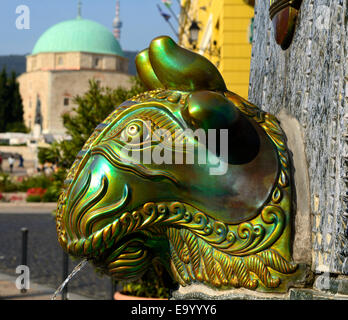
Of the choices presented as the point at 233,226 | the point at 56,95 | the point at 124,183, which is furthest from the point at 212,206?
the point at 56,95

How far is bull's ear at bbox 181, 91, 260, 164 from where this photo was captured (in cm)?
113

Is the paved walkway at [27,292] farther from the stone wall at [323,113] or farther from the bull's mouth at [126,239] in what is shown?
the stone wall at [323,113]

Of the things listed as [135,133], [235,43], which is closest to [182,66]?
[135,133]

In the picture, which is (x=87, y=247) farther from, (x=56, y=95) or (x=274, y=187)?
(x=56, y=95)

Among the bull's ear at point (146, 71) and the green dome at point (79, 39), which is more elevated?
the green dome at point (79, 39)

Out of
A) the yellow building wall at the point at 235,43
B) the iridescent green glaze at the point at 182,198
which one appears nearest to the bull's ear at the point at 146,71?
the iridescent green glaze at the point at 182,198

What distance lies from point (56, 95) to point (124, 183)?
68977 mm

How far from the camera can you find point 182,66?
1.28 metres

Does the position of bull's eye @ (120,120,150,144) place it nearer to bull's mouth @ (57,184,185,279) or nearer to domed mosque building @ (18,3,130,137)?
bull's mouth @ (57,184,185,279)

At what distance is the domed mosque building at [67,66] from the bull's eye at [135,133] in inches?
2610

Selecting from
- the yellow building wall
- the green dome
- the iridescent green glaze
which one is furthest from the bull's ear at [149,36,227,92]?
the green dome

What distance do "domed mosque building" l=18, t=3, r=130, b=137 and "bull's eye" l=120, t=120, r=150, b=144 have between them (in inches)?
2610

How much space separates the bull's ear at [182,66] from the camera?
1.28 metres

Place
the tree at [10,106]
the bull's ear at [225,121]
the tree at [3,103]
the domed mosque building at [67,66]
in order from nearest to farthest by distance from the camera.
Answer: the bull's ear at [225,121] < the tree at [3,103] < the tree at [10,106] < the domed mosque building at [67,66]
